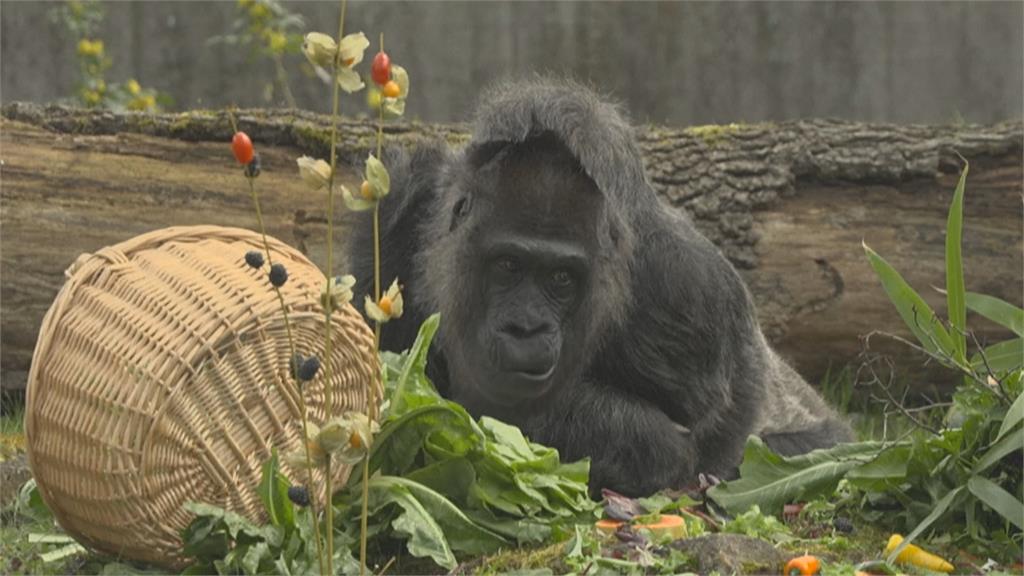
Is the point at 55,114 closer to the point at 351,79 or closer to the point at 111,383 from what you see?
the point at 111,383

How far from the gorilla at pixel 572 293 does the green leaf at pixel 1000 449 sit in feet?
4.38

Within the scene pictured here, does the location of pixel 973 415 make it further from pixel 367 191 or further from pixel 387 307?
pixel 367 191

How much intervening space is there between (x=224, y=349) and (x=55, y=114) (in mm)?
4003

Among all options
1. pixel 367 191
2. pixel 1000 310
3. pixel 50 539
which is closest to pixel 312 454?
pixel 367 191

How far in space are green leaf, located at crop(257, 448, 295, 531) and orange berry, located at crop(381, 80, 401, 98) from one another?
1.34 m

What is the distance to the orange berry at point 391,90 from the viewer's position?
11.0 feet

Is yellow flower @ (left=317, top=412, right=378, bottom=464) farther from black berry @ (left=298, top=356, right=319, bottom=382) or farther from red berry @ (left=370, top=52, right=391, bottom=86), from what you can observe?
red berry @ (left=370, top=52, right=391, bottom=86)

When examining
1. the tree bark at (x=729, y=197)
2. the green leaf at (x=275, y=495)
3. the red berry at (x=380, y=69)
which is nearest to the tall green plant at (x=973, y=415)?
the green leaf at (x=275, y=495)

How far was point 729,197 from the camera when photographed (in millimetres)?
8109

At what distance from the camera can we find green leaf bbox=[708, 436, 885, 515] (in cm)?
524

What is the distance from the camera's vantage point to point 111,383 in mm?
4230

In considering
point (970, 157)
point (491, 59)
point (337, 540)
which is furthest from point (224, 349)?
point (491, 59)

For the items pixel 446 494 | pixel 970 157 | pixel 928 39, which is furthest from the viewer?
pixel 928 39

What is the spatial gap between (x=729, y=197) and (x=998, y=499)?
3.66 meters
